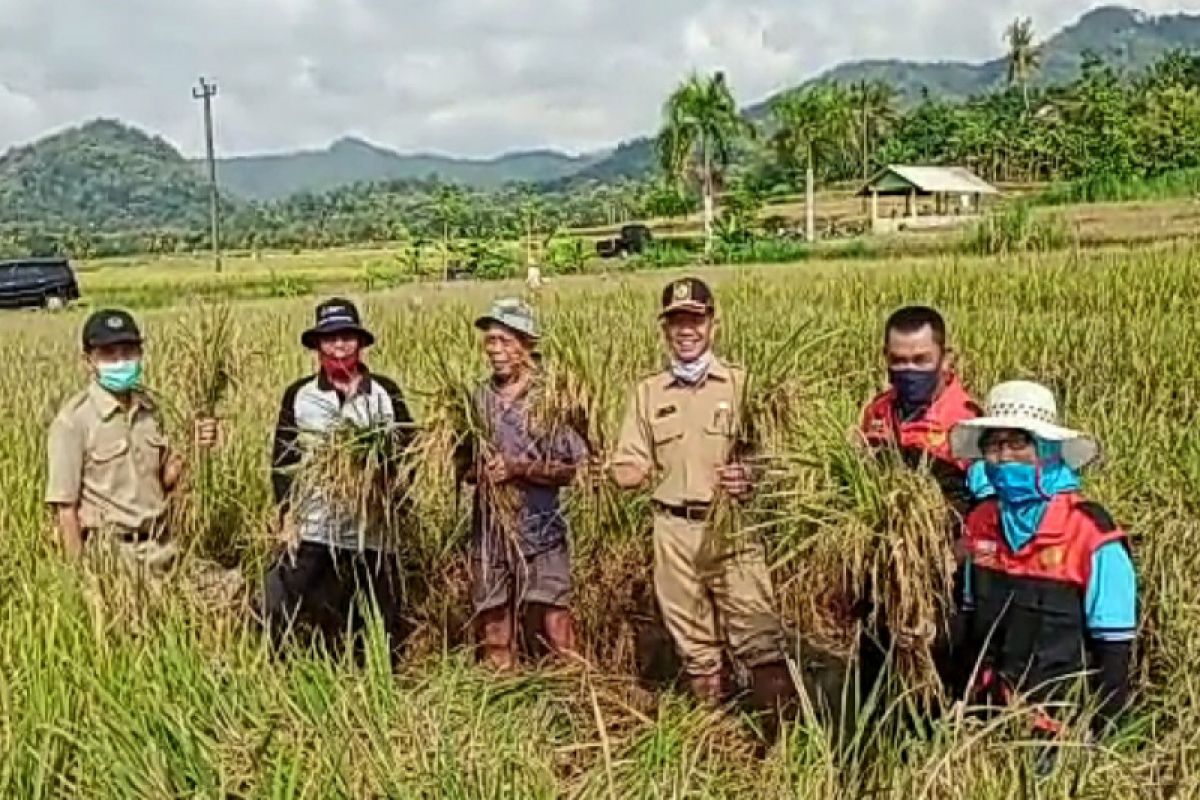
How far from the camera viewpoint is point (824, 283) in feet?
41.7

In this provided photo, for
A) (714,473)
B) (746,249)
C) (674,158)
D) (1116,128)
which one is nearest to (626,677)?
(714,473)

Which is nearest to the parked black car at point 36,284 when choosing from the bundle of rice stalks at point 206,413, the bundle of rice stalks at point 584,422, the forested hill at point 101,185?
the bundle of rice stalks at point 206,413

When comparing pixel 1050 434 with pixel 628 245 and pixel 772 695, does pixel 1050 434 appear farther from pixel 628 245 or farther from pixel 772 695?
pixel 628 245

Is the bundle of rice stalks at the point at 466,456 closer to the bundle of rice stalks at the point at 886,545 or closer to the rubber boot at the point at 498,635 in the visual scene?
the rubber boot at the point at 498,635

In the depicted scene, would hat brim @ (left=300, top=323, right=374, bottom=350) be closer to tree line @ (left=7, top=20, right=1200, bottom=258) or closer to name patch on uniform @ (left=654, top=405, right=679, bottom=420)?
name patch on uniform @ (left=654, top=405, right=679, bottom=420)

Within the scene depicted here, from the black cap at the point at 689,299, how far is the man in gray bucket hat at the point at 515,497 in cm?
45

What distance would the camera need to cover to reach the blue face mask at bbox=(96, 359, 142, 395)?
4.32 metres

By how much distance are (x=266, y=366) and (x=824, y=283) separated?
6.34 metres

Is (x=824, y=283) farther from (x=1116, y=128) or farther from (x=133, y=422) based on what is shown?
(x=1116, y=128)

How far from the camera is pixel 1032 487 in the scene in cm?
310

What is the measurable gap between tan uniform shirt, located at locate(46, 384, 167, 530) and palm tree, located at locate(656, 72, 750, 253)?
37.4 m

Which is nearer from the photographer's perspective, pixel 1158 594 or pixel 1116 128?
pixel 1158 594

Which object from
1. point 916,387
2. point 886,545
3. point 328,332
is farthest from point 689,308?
point 328,332

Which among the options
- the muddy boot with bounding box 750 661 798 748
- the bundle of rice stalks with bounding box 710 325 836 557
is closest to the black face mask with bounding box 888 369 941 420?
the bundle of rice stalks with bounding box 710 325 836 557
